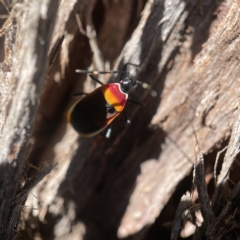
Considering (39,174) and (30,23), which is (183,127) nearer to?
(39,174)

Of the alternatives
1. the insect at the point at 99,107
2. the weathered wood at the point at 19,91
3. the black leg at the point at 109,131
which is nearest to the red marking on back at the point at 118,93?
the insect at the point at 99,107

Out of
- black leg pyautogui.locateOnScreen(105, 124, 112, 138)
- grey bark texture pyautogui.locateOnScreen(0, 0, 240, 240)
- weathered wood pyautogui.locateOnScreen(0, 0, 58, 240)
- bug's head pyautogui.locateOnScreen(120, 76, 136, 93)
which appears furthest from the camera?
black leg pyautogui.locateOnScreen(105, 124, 112, 138)

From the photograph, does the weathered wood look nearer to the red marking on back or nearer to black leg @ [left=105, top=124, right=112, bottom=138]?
black leg @ [left=105, top=124, right=112, bottom=138]

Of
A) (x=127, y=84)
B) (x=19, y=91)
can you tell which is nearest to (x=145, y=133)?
(x=127, y=84)

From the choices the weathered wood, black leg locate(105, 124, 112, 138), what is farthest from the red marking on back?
the weathered wood

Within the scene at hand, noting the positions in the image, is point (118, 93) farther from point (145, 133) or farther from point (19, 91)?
point (19, 91)

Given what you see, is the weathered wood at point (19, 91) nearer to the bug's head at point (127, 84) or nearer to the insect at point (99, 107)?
the insect at point (99, 107)
